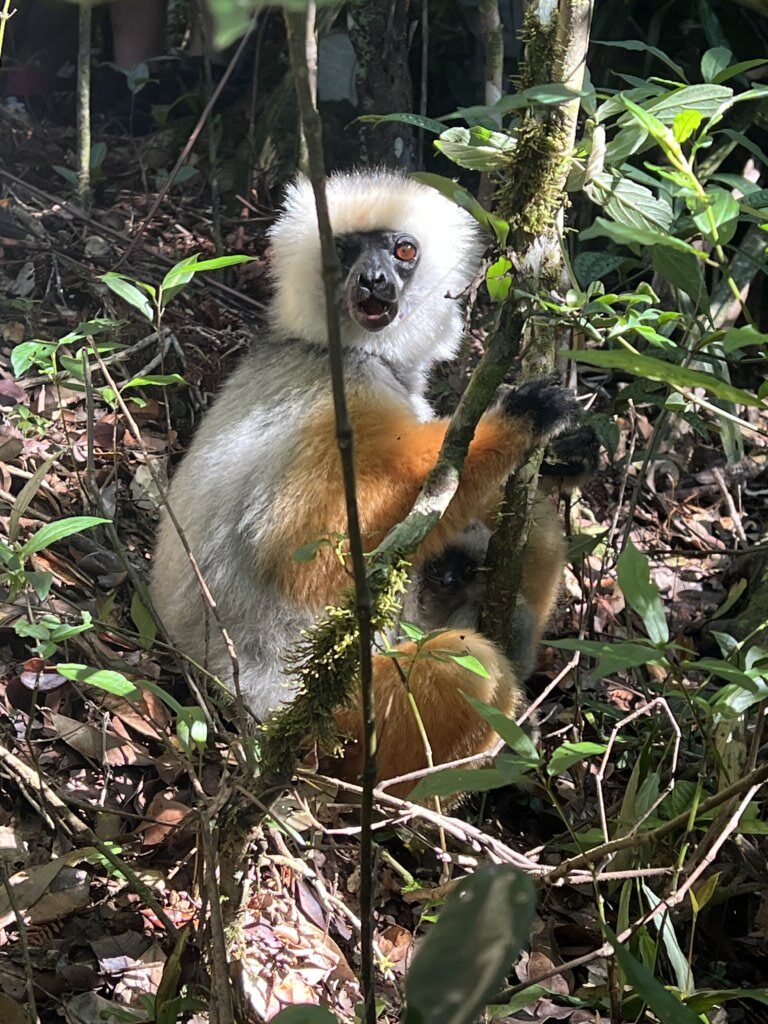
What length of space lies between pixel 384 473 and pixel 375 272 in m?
1.23

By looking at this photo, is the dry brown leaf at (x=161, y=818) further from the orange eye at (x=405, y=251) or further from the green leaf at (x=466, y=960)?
the orange eye at (x=405, y=251)

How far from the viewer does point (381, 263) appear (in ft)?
16.0

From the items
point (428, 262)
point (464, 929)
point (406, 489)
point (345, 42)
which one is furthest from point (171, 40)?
point (464, 929)

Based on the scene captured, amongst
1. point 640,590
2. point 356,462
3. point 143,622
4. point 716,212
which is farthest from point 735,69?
point 143,622

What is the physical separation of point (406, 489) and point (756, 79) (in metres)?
4.94

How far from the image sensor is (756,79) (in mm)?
6969

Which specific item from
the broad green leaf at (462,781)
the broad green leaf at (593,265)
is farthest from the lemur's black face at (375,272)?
the broad green leaf at (462,781)

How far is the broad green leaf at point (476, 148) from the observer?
9.82 feet

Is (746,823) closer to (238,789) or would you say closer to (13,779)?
(238,789)

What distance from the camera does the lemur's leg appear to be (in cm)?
402

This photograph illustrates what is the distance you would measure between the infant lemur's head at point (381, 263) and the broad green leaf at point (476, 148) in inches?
64.8

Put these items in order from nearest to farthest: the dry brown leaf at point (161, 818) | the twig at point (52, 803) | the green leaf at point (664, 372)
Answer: the green leaf at point (664, 372)
the twig at point (52, 803)
the dry brown leaf at point (161, 818)

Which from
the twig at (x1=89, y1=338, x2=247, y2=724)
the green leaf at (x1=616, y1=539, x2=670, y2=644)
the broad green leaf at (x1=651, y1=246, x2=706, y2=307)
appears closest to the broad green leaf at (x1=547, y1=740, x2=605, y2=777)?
the green leaf at (x1=616, y1=539, x2=670, y2=644)

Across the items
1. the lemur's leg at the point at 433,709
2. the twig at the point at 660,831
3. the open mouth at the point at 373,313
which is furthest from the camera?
the open mouth at the point at 373,313
